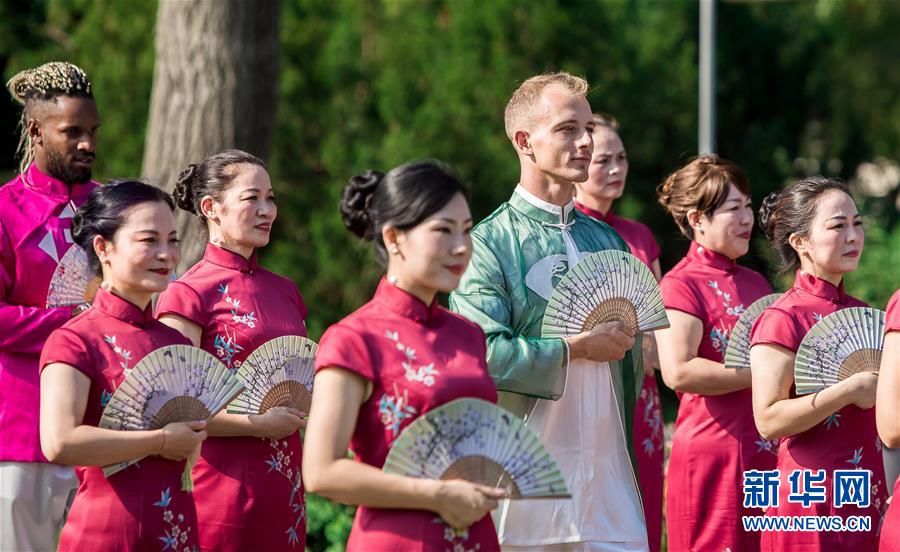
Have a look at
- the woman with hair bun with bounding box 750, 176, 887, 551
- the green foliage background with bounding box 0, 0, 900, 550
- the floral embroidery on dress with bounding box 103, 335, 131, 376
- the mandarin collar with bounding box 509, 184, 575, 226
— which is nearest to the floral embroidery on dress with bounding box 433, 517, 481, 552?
the floral embroidery on dress with bounding box 103, 335, 131, 376

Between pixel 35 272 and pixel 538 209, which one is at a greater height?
pixel 538 209

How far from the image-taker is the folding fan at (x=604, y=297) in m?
4.51

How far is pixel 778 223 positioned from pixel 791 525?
120 centimetres

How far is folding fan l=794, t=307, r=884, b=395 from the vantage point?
4.73 m

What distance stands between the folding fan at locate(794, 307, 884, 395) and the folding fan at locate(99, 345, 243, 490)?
199cm

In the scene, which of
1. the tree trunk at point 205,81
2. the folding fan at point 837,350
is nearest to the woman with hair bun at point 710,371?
the folding fan at point 837,350

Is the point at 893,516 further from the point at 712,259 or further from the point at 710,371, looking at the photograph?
the point at 712,259

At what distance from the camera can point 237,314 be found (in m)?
4.84

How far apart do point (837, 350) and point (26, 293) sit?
2957mm

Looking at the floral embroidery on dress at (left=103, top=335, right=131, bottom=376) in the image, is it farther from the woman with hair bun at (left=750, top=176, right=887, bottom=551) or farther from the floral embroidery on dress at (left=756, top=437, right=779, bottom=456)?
the floral embroidery on dress at (left=756, top=437, right=779, bottom=456)

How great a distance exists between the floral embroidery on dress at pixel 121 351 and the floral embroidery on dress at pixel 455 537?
3.75 feet

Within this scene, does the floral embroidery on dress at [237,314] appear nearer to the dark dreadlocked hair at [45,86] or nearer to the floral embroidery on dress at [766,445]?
the dark dreadlocked hair at [45,86]

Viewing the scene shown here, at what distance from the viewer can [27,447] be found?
486 centimetres

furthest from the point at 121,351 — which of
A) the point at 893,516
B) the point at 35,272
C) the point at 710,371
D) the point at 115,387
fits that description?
the point at 710,371
